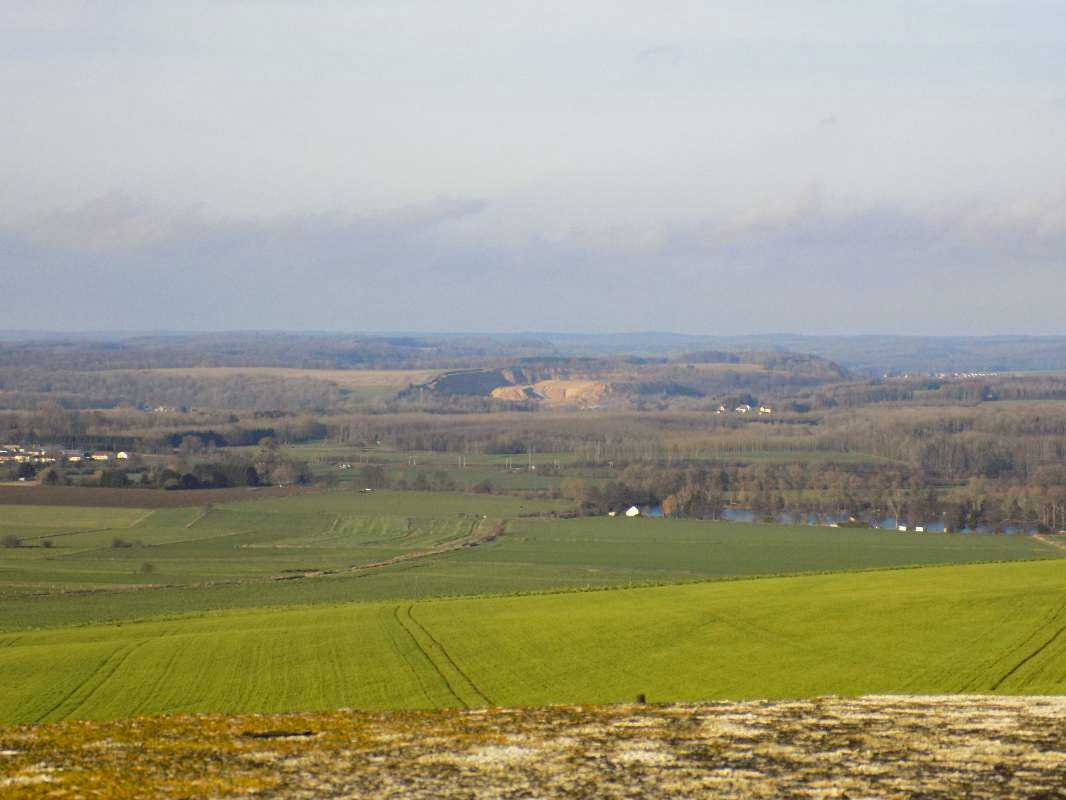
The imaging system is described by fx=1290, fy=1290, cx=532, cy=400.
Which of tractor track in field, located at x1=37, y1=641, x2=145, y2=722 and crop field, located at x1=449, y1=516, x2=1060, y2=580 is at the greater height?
tractor track in field, located at x1=37, y1=641, x2=145, y2=722

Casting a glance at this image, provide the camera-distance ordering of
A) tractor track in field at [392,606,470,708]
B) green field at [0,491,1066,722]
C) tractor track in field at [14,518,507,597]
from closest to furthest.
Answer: tractor track in field at [392,606,470,708] → green field at [0,491,1066,722] → tractor track in field at [14,518,507,597]

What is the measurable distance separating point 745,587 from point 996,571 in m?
8.30

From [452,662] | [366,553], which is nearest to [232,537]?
[366,553]

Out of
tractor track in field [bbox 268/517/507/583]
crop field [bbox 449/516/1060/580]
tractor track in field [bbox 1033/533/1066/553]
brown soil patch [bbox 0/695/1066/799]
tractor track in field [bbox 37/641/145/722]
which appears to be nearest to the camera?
brown soil patch [bbox 0/695/1066/799]

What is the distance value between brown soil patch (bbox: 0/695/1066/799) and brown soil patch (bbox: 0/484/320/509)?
7120 cm

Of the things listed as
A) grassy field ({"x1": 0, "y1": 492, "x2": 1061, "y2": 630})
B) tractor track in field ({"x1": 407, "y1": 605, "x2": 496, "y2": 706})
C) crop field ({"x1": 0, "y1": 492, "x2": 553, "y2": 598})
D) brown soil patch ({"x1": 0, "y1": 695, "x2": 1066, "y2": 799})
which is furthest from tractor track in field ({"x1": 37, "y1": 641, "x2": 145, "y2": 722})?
crop field ({"x1": 0, "y1": 492, "x2": 553, "y2": 598})

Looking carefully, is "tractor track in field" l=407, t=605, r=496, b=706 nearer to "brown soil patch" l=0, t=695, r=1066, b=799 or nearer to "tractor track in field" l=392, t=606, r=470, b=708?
"tractor track in field" l=392, t=606, r=470, b=708

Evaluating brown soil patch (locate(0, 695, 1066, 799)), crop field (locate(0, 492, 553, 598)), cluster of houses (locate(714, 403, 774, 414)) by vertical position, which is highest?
brown soil patch (locate(0, 695, 1066, 799))

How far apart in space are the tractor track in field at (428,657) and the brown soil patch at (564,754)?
26.2 feet

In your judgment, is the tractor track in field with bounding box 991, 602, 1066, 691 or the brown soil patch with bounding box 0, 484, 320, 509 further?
the brown soil patch with bounding box 0, 484, 320, 509

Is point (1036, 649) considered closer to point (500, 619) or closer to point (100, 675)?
point (500, 619)

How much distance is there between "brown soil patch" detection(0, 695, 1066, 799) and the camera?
40.1 feet

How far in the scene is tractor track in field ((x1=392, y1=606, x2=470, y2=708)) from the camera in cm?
2525

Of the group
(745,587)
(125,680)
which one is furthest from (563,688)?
(745,587)
